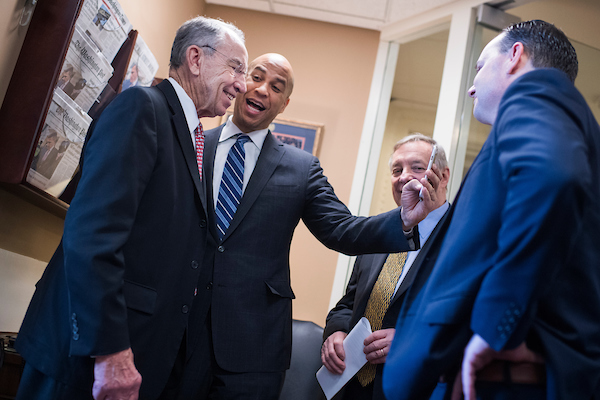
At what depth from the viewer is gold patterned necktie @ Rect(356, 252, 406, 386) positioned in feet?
6.07

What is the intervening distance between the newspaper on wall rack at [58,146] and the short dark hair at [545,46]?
1550mm

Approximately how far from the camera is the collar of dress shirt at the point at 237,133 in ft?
6.37

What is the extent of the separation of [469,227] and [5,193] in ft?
5.80

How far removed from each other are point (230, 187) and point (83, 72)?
84cm

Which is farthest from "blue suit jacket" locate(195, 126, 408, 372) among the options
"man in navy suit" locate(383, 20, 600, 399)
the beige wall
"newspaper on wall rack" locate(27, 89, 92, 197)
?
the beige wall

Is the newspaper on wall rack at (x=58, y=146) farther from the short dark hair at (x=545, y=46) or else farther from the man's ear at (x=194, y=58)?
the short dark hair at (x=545, y=46)

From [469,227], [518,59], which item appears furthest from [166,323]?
[518,59]

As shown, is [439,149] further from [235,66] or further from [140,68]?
[140,68]

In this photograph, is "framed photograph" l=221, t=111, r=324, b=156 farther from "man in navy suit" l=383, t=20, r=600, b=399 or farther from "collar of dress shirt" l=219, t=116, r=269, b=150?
"man in navy suit" l=383, t=20, r=600, b=399

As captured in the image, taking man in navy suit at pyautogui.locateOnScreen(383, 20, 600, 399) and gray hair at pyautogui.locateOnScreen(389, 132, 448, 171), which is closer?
man in navy suit at pyautogui.locateOnScreen(383, 20, 600, 399)

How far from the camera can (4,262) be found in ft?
6.57

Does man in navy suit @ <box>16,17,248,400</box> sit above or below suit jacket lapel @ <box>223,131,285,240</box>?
below

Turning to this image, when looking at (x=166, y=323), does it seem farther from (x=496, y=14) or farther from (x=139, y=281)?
(x=496, y=14)

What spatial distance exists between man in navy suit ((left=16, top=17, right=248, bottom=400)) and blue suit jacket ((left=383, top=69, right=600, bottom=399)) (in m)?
0.66
